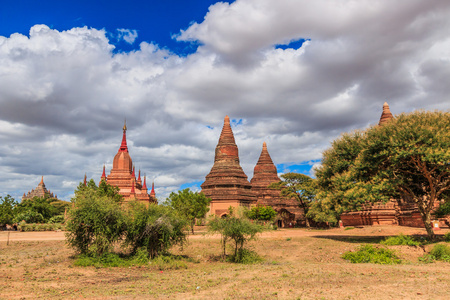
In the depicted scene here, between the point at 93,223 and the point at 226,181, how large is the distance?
3548cm

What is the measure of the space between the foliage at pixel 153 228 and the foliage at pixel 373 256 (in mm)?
9883

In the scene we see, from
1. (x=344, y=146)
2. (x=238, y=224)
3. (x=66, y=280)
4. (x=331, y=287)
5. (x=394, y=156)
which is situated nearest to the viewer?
(x=331, y=287)

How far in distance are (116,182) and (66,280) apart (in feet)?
170

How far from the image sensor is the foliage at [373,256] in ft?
58.3

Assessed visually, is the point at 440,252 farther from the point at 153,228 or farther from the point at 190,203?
the point at 190,203

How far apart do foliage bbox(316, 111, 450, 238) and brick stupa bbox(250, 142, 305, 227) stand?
2785 cm

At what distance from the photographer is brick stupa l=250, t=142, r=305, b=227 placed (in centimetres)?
5475

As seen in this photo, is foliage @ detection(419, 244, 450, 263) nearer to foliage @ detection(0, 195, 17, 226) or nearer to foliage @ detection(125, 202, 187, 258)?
foliage @ detection(125, 202, 187, 258)

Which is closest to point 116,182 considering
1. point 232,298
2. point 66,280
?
point 66,280

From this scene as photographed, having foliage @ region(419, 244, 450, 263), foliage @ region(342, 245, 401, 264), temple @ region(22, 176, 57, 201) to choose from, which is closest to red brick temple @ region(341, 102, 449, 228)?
foliage @ region(419, 244, 450, 263)

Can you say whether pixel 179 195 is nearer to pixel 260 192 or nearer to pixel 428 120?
pixel 260 192

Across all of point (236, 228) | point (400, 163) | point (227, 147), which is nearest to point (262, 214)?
point (227, 147)

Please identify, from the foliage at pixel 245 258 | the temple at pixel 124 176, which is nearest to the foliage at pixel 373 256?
the foliage at pixel 245 258

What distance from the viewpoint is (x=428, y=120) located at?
2147 cm
